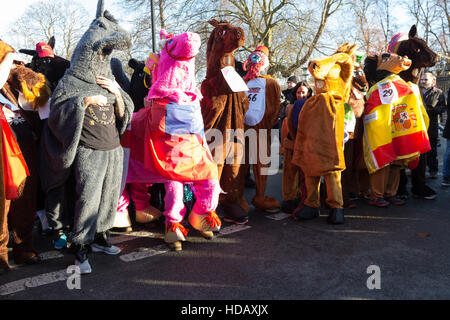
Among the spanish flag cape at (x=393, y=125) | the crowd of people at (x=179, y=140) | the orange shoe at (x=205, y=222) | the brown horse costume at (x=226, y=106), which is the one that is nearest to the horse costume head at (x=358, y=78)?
the crowd of people at (x=179, y=140)

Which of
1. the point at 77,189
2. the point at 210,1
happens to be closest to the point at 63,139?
the point at 77,189

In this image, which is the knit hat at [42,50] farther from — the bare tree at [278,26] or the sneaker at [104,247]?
the bare tree at [278,26]

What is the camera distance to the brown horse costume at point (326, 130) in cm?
389

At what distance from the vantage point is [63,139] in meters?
2.72

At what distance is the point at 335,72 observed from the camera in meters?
3.95

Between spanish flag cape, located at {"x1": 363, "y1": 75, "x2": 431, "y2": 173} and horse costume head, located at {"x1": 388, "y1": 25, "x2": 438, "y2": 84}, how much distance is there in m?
0.32

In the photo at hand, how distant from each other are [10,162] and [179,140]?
1376 millimetres

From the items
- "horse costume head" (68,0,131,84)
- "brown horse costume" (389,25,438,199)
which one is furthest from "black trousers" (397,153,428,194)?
"horse costume head" (68,0,131,84)

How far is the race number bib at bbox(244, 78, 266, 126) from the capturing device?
4180mm

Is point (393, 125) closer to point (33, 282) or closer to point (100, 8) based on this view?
point (100, 8)

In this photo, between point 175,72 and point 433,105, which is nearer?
point 175,72

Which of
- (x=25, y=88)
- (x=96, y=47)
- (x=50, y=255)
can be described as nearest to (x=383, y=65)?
(x=96, y=47)

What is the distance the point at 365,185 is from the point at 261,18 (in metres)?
14.9
